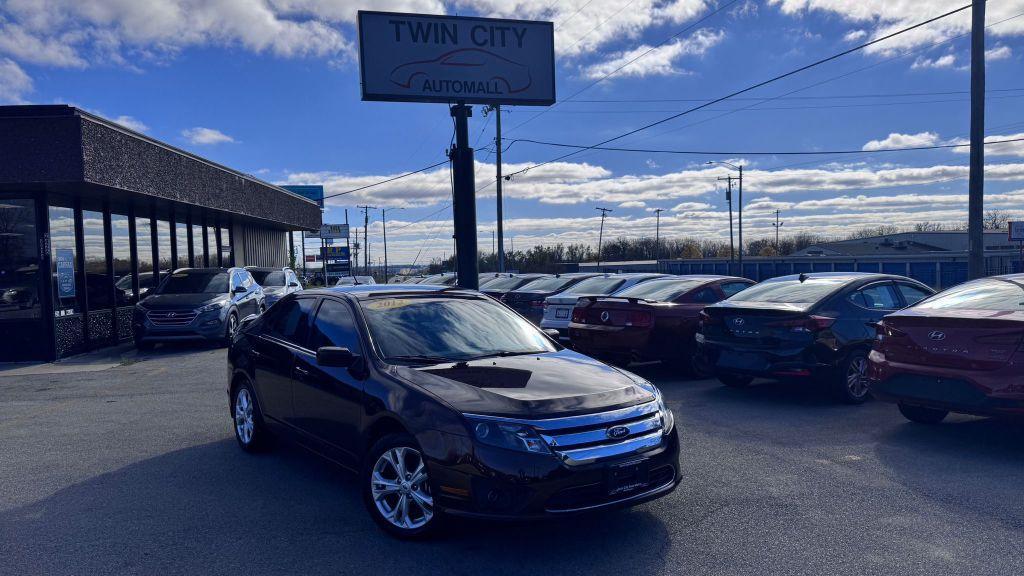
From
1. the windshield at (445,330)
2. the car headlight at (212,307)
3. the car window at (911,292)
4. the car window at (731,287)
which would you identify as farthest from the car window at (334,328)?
the car headlight at (212,307)

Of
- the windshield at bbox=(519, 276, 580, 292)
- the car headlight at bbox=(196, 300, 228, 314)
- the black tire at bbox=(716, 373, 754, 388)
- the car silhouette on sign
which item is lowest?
the black tire at bbox=(716, 373, 754, 388)

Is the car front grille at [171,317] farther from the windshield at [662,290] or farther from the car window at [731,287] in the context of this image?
the car window at [731,287]

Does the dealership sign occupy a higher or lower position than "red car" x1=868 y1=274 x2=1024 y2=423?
higher

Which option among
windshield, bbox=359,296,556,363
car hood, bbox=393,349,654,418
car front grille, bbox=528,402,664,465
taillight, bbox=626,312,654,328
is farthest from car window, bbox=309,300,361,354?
taillight, bbox=626,312,654,328

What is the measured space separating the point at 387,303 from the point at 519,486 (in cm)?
212

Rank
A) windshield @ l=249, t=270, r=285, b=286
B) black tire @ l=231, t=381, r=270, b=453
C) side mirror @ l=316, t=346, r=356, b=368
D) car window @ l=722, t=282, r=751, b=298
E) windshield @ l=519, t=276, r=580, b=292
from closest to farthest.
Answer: side mirror @ l=316, t=346, r=356, b=368, black tire @ l=231, t=381, r=270, b=453, car window @ l=722, t=282, r=751, b=298, windshield @ l=519, t=276, r=580, b=292, windshield @ l=249, t=270, r=285, b=286

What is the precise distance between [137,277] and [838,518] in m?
18.0

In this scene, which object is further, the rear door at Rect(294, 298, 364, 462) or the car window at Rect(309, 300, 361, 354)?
the car window at Rect(309, 300, 361, 354)

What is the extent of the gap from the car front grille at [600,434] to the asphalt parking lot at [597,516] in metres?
0.58

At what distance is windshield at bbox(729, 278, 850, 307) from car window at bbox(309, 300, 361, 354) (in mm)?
5393

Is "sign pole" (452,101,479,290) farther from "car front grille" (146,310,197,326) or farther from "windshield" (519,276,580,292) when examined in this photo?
"car front grille" (146,310,197,326)

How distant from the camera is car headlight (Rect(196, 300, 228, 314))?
1555 cm

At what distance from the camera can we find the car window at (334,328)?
528 cm

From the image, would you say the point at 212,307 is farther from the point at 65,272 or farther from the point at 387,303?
the point at 387,303
